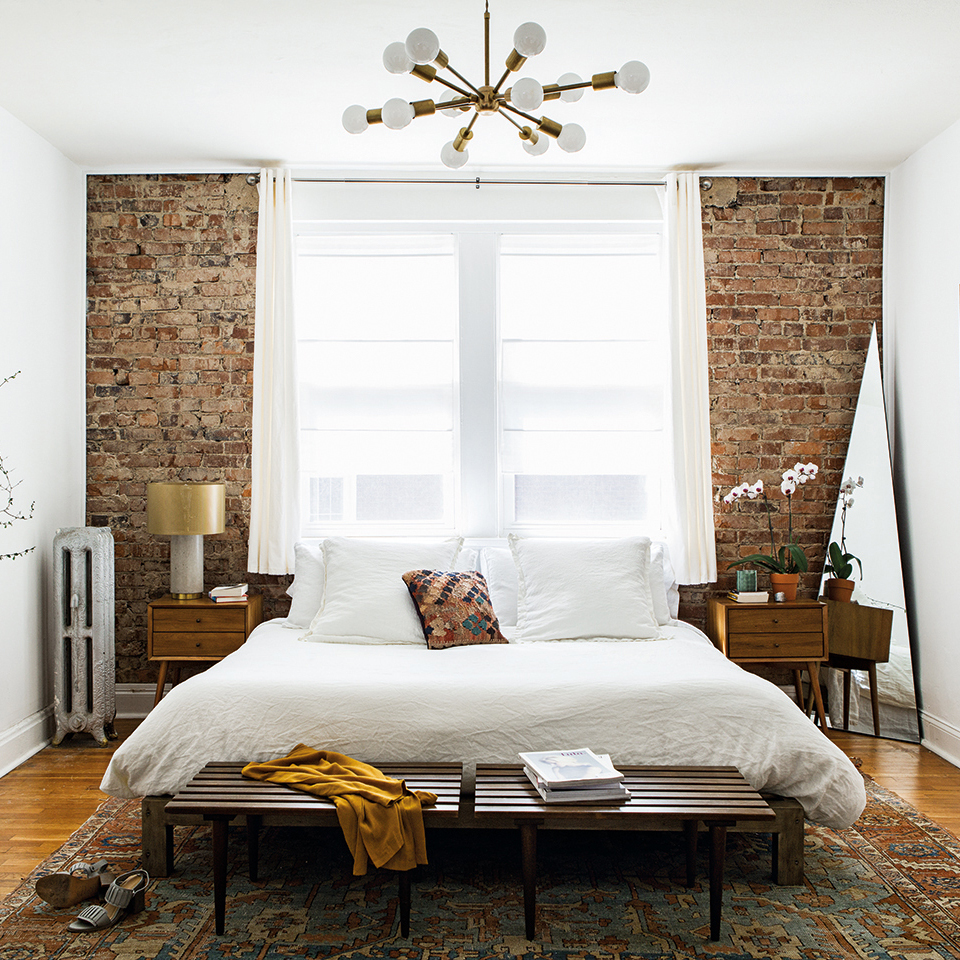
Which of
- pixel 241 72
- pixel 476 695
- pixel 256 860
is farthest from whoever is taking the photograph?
pixel 241 72

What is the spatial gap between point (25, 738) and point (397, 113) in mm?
3303

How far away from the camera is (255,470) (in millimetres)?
4246

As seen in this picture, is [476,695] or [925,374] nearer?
[476,695]

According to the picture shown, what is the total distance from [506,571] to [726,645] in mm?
1147

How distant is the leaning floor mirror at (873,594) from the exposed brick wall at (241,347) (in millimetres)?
146

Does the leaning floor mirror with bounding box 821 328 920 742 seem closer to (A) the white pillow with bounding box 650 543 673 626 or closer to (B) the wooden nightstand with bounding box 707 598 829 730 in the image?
(B) the wooden nightstand with bounding box 707 598 829 730

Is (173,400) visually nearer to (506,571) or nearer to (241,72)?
(241,72)

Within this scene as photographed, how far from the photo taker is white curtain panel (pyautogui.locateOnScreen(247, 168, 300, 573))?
4.23 metres

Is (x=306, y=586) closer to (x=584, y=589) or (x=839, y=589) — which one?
(x=584, y=589)

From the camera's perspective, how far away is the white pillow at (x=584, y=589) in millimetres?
3551

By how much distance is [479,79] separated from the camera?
3369 mm

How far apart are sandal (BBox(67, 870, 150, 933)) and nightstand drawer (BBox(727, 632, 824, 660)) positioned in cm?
278

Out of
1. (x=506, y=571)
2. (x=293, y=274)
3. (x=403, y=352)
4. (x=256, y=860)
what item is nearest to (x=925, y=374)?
(x=506, y=571)

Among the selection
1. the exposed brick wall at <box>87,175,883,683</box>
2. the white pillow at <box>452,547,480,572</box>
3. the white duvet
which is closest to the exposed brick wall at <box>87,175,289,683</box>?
the exposed brick wall at <box>87,175,883,683</box>
